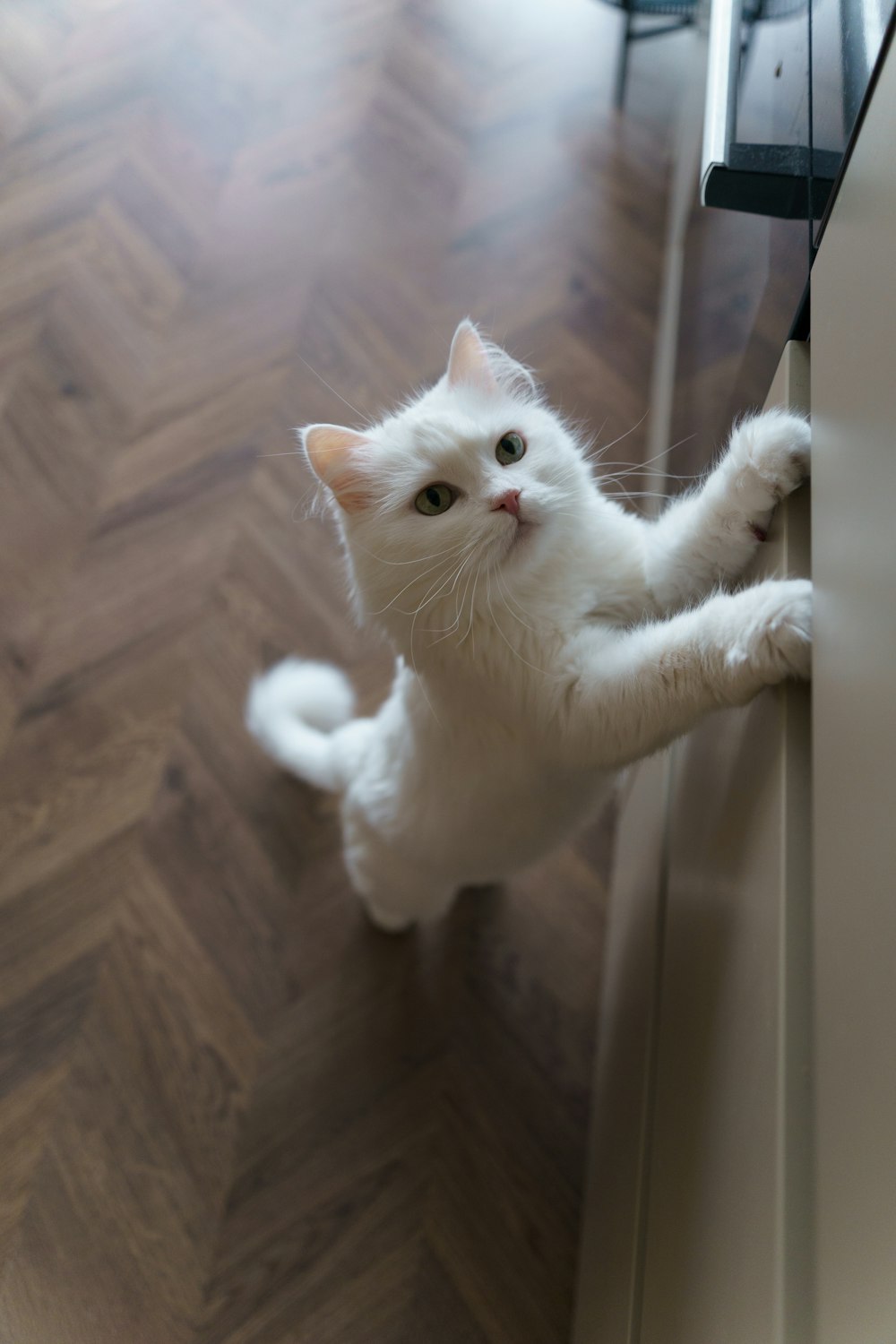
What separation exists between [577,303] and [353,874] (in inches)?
50.1

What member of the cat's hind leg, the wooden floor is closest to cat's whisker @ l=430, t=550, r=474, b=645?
the cat's hind leg

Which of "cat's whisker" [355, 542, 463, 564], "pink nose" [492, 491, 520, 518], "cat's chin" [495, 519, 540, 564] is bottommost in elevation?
"cat's chin" [495, 519, 540, 564]

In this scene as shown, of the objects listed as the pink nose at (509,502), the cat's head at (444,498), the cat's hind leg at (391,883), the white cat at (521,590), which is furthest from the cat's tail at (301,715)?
the pink nose at (509,502)

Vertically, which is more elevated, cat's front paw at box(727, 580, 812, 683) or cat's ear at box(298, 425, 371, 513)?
cat's ear at box(298, 425, 371, 513)

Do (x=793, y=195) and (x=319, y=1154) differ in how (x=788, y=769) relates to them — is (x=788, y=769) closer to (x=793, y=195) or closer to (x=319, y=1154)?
(x=793, y=195)

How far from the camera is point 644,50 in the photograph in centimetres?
218

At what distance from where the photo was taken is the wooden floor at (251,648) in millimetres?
1231

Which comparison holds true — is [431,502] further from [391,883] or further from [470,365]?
[391,883]

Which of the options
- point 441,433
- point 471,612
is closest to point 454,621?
point 471,612

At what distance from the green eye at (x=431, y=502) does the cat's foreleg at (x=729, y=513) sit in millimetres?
210

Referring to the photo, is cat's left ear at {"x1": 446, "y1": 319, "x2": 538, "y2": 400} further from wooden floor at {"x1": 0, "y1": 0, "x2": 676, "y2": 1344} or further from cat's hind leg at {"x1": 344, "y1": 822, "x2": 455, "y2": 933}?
wooden floor at {"x1": 0, "y1": 0, "x2": 676, "y2": 1344}

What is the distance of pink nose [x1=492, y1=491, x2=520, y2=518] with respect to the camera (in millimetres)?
812

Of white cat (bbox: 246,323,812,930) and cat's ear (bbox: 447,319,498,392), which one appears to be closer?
white cat (bbox: 246,323,812,930)

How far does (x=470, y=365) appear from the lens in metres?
0.92
